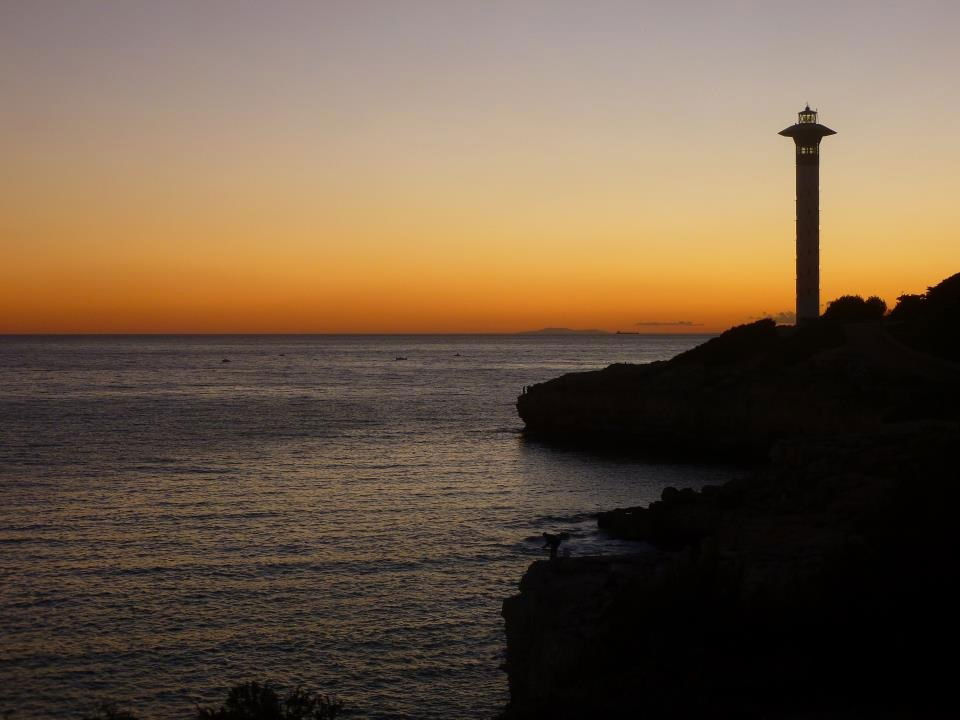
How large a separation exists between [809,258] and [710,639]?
196ft

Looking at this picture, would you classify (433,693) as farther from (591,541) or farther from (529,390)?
(529,390)

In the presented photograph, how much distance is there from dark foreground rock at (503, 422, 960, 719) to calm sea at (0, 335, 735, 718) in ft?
11.6

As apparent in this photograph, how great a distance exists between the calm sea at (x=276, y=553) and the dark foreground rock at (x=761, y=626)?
11.6 ft

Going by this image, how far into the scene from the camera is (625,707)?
32.6ft

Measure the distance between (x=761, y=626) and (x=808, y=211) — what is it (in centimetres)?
5948

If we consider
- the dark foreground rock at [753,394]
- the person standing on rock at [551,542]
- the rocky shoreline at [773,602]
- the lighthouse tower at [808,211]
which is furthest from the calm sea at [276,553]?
the lighthouse tower at [808,211]

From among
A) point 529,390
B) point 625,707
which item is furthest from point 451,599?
point 529,390

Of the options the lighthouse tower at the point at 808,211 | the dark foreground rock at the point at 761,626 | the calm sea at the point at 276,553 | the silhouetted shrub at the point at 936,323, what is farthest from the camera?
the lighthouse tower at the point at 808,211

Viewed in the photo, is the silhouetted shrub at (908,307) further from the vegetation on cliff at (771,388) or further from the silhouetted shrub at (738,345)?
the silhouetted shrub at (738,345)

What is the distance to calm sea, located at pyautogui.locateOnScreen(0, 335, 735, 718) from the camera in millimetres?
17406

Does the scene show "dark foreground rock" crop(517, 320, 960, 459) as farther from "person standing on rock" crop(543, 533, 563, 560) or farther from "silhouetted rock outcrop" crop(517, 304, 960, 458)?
"person standing on rock" crop(543, 533, 563, 560)

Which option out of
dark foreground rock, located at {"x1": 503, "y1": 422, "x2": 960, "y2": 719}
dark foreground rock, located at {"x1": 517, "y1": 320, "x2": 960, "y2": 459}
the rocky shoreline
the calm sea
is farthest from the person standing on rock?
dark foreground rock, located at {"x1": 517, "y1": 320, "x2": 960, "y2": 459}

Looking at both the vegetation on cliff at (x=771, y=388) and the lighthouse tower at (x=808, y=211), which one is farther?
the lighthouse tower at (x=808, y=211)

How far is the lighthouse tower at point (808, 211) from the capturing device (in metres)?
65.9
